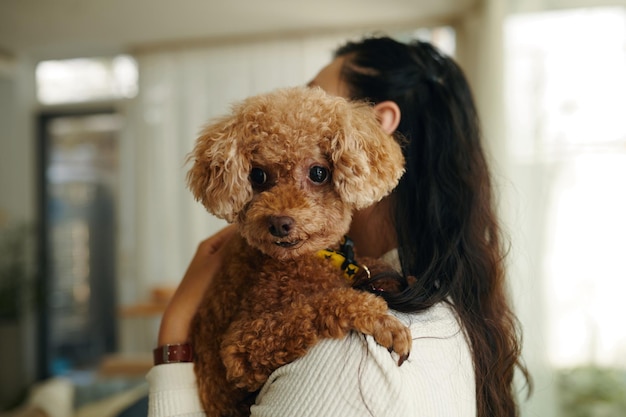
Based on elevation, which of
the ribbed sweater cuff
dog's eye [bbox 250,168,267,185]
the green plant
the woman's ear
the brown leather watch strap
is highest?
the woman's ear

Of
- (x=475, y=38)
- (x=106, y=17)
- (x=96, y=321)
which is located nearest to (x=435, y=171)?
(x=475, y=38)

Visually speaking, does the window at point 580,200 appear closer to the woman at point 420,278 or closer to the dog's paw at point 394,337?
the woman at point 420,278

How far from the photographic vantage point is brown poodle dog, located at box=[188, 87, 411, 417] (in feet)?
2.37

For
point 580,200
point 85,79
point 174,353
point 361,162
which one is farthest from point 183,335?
point 85,79

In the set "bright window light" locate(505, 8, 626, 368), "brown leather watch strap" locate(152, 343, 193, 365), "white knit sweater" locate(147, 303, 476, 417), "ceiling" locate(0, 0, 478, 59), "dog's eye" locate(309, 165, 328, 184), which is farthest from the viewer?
"ceiling" locate(0, 0, 478, 59)

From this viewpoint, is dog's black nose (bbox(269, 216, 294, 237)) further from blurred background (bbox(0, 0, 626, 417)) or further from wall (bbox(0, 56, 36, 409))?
wall (bbox(0, 56, 36, 409))

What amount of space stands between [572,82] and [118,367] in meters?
2.86

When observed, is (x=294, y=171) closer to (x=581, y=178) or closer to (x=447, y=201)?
(x=447, y=201)

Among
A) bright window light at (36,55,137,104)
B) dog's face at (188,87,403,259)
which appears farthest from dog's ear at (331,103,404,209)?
bright window light at (36,55,137,104)

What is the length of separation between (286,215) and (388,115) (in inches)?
12.8

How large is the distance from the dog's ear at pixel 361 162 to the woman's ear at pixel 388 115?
5.0 inches

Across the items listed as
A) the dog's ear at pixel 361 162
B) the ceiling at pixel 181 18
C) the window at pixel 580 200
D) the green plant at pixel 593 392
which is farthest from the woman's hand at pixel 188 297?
the ceiling at pixel 181 18

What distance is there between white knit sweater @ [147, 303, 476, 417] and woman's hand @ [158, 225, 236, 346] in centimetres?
22

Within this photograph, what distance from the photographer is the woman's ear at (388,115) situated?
3.08 ft
